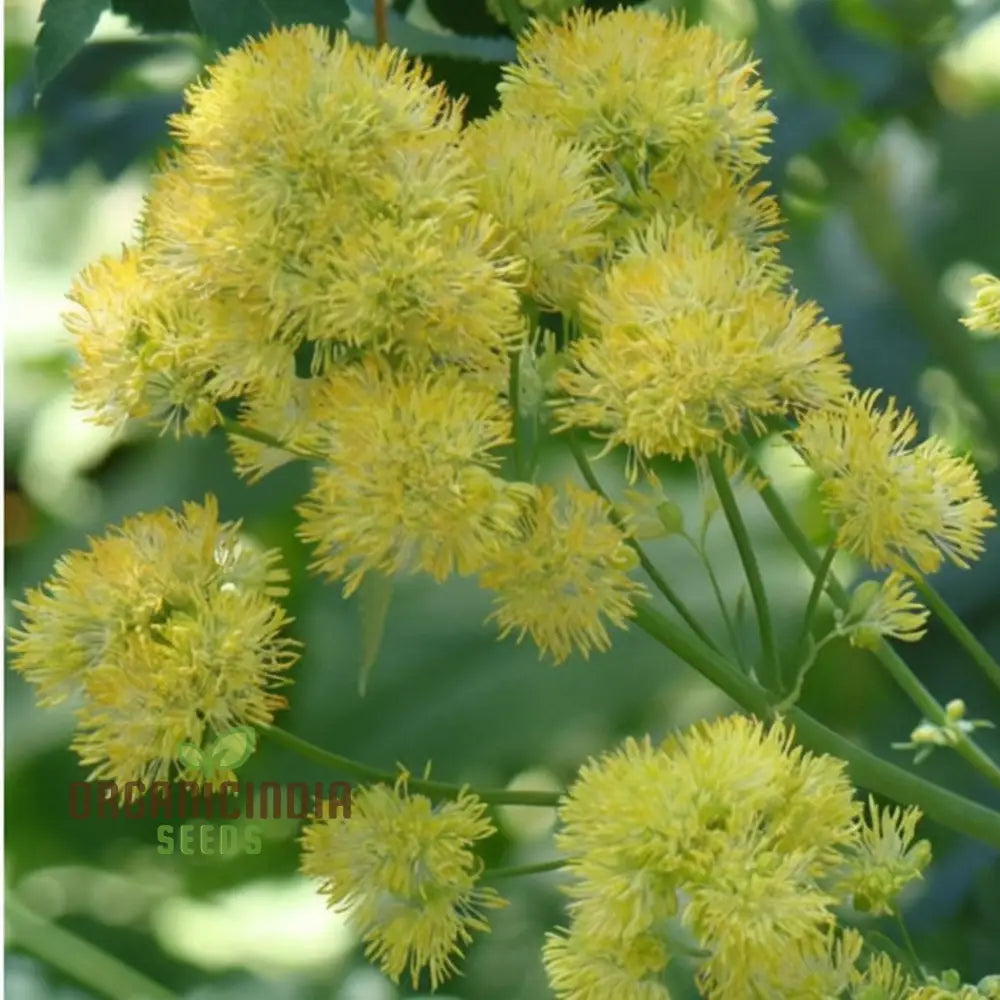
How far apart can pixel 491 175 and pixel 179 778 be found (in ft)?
0.96

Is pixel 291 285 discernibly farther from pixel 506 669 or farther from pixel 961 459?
pixel 506 669

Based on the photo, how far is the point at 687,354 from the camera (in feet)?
2.66

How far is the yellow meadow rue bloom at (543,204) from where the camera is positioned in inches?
33.0

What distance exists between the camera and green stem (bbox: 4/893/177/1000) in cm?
158

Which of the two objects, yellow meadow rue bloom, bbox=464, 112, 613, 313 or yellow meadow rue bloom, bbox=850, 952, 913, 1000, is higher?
yellow meadow rue bloom, bbox=464, 112, 613, 313

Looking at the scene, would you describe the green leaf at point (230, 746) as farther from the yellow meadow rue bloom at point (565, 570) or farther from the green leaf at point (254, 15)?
the green leaf at point (254, 15)

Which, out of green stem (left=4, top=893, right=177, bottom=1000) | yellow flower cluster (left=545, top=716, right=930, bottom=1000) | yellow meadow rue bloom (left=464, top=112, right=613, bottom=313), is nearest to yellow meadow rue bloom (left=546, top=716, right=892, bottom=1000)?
yellow flower cluster (left=545, top=716, right=930, bottom=1000)

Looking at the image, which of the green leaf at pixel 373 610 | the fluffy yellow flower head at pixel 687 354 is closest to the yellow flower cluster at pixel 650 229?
the fluffy yellow flower head at pixel 687 354

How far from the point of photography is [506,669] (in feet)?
6.07

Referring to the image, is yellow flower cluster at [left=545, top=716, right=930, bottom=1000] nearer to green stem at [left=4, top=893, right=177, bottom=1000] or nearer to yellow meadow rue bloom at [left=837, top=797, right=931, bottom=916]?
yellow meadow rue bloom at [left=837, top=797, right=931, bottom=916]

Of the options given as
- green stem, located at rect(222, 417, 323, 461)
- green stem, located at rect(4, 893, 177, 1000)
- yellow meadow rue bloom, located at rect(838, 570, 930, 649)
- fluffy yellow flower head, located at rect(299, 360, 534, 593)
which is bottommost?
green stem, located at rect(4, 893, 177, 1000)

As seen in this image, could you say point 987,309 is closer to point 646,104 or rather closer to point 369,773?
point 646,104

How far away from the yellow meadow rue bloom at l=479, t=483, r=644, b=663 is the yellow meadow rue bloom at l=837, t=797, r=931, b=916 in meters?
0.14

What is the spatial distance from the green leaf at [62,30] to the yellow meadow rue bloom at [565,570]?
1.07 ft
